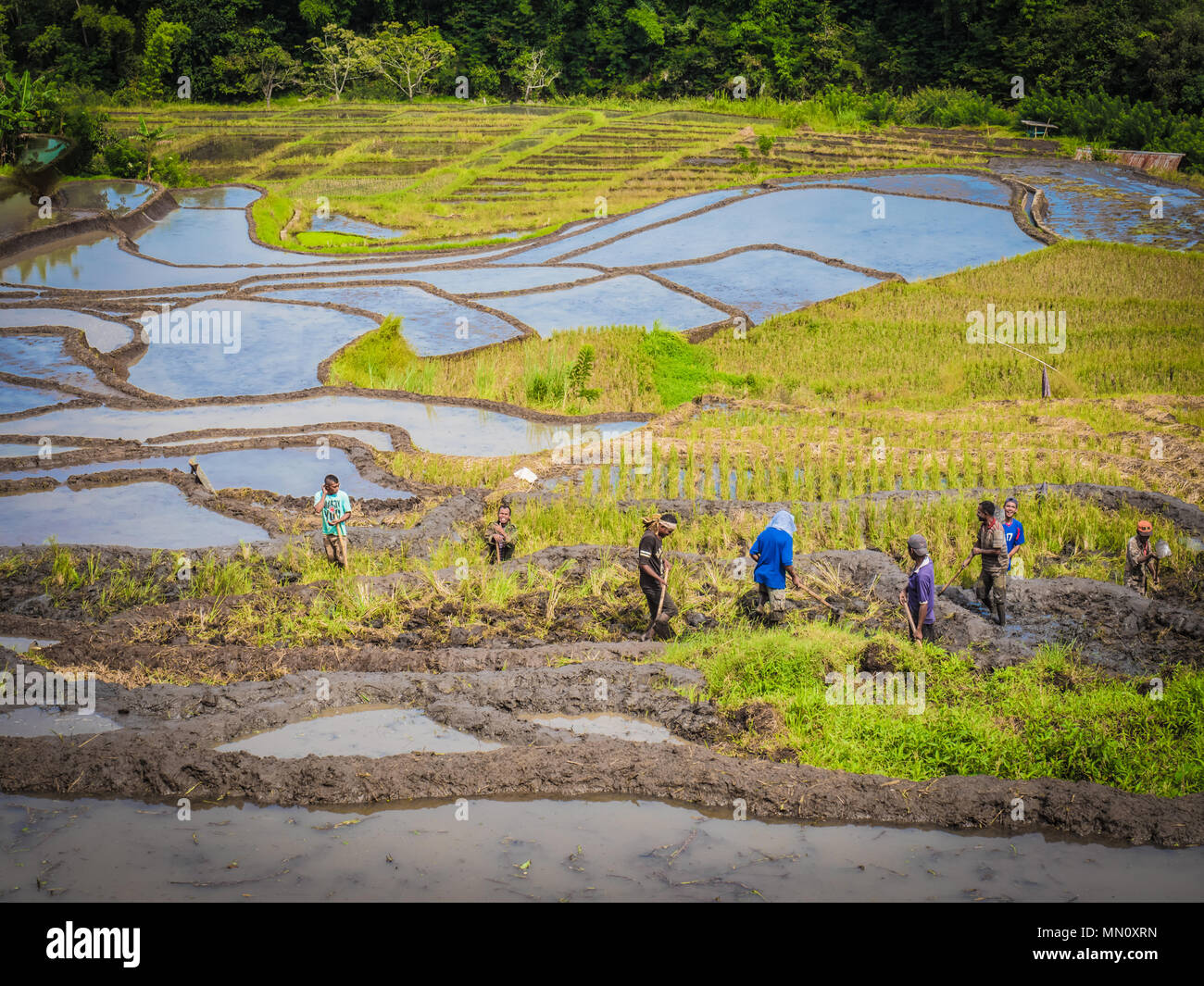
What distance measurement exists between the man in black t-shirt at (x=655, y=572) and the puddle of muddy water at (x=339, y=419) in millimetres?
4285

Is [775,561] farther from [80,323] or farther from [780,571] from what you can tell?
[80,323]

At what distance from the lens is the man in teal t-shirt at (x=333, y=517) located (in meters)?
7.65

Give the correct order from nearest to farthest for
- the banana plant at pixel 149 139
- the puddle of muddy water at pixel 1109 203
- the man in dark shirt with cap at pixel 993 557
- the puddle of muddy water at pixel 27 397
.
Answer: the man in dark shirt with cap at pixel 993 557, the puddle of muddy water at pixel 27 397, the puddle of muddy water at pixel 1109 203, the banana plant at pixel 149 139

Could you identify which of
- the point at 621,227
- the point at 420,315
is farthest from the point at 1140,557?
the point at 621,227

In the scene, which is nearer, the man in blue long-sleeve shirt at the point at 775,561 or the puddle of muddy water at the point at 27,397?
the man in blue long-sleeve shirt at the point at 775,561

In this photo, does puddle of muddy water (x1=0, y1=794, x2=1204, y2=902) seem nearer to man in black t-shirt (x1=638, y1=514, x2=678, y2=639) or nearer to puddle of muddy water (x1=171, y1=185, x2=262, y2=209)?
man in black t-shirt (x1=638, y1=514, x2=678, y2=639)

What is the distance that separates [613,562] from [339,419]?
5.27 m

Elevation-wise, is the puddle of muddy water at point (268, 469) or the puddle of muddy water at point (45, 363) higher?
the puddle of muddy water at point (45, 363)

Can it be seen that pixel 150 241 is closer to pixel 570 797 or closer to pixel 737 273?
pixel 737 273

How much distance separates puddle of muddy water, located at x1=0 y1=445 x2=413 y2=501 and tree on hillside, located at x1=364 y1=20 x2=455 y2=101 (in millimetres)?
30352

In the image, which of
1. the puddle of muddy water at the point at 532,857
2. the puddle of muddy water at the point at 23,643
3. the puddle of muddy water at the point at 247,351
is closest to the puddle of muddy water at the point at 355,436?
the puddle of muddy water at the point at 247,351

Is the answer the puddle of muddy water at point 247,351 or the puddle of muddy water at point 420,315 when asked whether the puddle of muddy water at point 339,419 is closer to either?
the puddle of muddy water at point 247,351

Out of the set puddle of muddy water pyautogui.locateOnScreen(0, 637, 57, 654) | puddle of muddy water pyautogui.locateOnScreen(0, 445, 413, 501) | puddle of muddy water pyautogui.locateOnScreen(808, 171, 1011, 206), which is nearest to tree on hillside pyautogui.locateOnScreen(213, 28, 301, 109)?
puddle of muddy water pyautogui.locateOnScreen(808, 171, 1011, 206)
